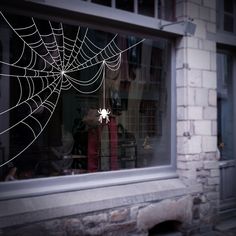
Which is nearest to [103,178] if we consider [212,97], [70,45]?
[70,45]

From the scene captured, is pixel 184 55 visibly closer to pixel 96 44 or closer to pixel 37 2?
pixel 96 44

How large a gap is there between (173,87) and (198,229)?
6.28 feet

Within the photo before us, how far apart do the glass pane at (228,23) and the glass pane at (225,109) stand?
0.40 metres

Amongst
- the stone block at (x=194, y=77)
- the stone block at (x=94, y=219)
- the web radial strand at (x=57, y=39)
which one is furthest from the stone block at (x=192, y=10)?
the stone block at (x=94, y=219)

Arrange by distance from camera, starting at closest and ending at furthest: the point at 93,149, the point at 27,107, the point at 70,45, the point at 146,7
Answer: the point at 27,107 < the point at 70,45 < the point at 93,149 < the point at 146,7

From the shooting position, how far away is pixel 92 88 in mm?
4863

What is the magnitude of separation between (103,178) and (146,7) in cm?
220

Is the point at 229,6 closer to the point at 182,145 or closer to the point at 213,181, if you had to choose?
the point at 182,145

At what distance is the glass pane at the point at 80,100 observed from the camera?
13.8ft

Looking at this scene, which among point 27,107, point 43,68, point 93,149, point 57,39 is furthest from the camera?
point 93,149

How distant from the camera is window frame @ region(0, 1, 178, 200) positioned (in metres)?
4.11

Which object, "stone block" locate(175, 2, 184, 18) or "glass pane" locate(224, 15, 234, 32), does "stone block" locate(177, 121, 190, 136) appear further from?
"glass pane" locate(224, 15, 234, 32)

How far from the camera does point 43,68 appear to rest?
4379 mm

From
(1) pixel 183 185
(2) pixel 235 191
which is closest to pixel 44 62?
(1) pixel 183 185
